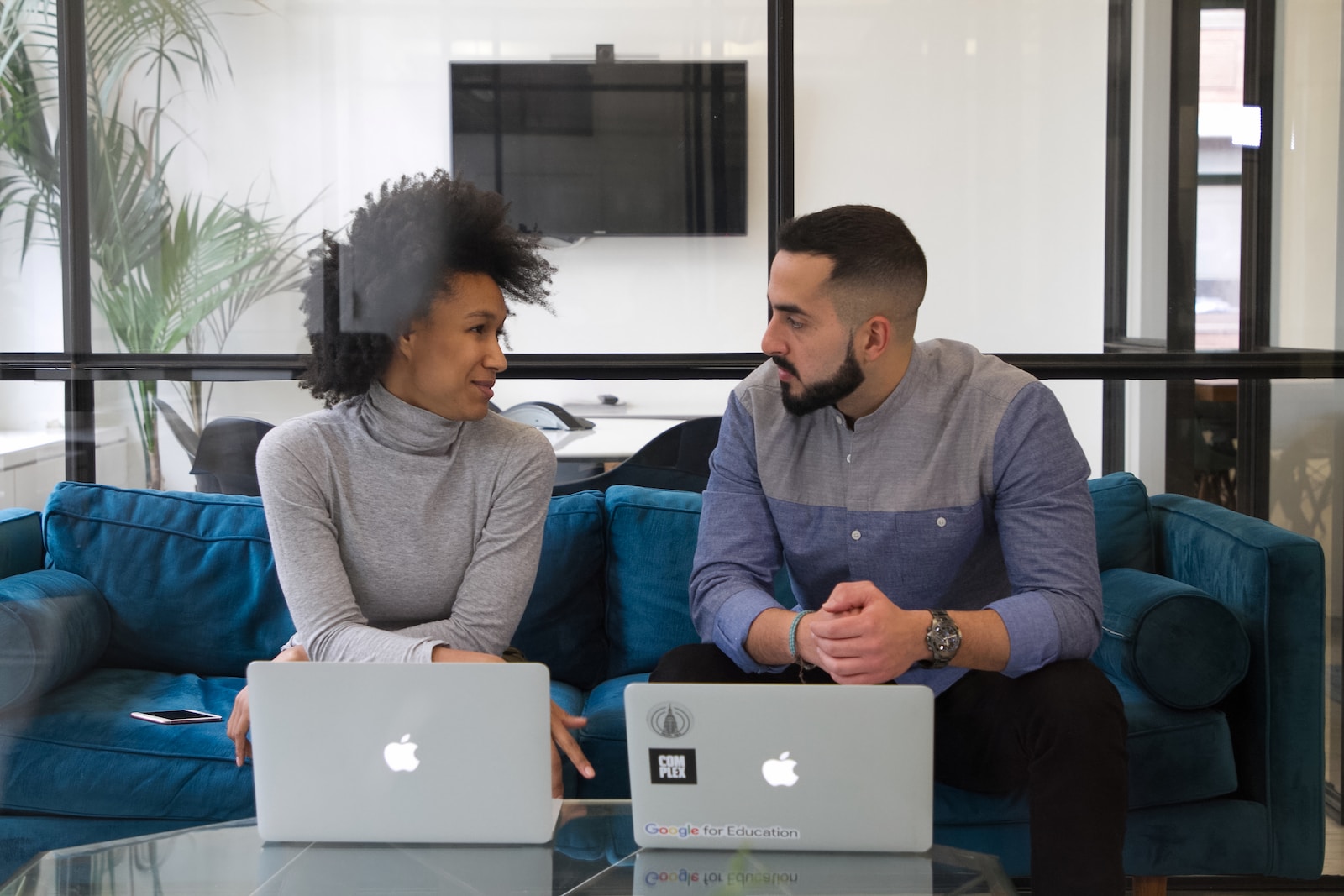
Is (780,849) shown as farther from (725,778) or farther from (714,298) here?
(714,298)

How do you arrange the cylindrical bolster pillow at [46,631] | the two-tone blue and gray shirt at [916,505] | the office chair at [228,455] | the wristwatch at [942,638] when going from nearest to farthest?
the wristwatch at [942,638], the two-tone blue and gray shirt at [916,505], the cylindrical bolster pillow at [46,631], the office chair at [228,455]

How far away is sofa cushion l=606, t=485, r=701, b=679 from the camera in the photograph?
2256 mm

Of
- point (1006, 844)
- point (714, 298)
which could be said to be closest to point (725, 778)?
point (1006, 844)

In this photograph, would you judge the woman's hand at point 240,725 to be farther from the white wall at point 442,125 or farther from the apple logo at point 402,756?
the white wall at point 442,125

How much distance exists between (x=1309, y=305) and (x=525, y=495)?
74.6 inches

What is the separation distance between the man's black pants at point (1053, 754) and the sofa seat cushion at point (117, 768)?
766 mm

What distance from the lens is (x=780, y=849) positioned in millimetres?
1192

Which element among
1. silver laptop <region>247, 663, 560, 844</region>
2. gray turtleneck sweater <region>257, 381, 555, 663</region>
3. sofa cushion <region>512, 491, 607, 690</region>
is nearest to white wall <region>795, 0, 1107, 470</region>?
sofa cushion <region>512, 491, 607, 690</region>

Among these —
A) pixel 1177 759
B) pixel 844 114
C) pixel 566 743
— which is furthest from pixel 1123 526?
pixel 566 743

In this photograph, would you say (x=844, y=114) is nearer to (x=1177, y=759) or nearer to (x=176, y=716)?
(x=1177, y=759)

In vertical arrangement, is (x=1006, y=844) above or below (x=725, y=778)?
below

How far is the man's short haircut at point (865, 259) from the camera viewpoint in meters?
1.79

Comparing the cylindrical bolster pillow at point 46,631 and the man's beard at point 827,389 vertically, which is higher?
the man's beard at point 827,389

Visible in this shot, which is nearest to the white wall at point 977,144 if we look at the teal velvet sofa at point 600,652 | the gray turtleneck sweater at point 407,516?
the teal velvet sofa at point 600,652
